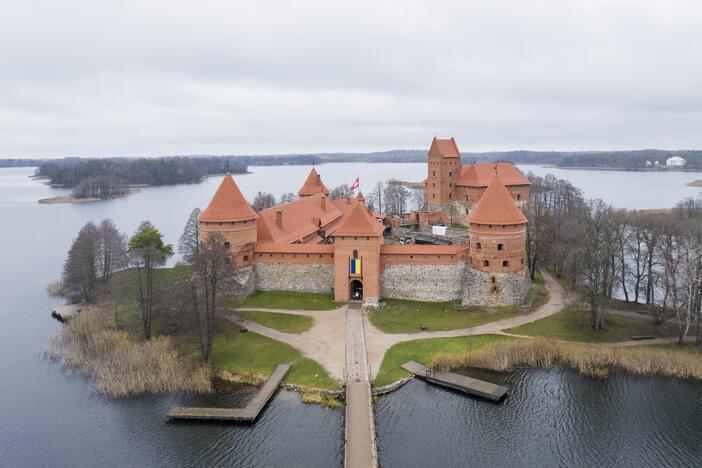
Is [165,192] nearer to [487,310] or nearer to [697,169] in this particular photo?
[487,310]

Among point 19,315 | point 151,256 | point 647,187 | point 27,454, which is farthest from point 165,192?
point 647,187

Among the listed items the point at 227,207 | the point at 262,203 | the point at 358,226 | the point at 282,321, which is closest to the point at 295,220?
the point at 227,207

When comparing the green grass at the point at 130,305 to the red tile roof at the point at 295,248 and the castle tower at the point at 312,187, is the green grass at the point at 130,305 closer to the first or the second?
the red tile roof at the point at 295,248

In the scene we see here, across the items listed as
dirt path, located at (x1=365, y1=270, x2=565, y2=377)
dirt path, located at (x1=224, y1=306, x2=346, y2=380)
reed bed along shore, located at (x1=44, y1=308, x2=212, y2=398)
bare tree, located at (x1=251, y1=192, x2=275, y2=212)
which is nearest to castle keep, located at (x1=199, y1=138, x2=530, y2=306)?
dirt path, located at (x1=365, y1=270, x2=565, y2=377)

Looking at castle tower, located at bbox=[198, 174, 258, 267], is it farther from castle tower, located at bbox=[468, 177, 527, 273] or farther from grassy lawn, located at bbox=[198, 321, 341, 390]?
castle tower, located at bbox=[468, 177, 527, 273]

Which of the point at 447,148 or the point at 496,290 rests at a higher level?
the point at 447,148

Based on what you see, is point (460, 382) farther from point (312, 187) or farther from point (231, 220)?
point (312, 187)
